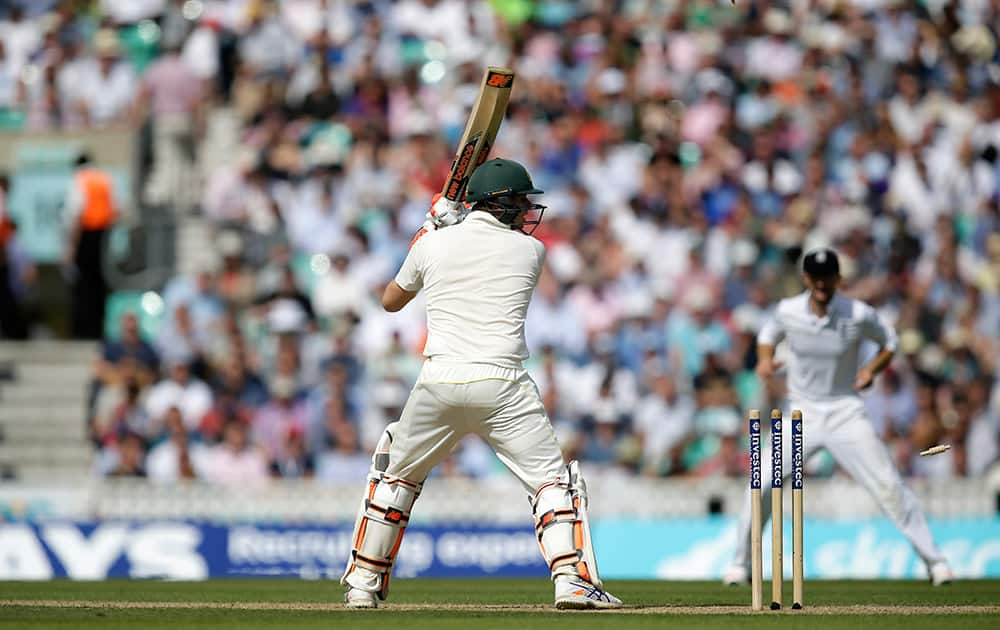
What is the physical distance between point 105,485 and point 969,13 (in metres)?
10.4

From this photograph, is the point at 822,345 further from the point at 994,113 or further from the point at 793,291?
the point at 994,113

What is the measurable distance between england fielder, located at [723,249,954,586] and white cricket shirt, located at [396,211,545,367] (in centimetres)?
290

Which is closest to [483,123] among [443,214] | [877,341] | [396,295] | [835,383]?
[443,214]

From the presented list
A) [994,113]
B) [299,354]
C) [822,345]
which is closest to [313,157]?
[299,354]

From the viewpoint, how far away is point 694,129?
17.6 metres

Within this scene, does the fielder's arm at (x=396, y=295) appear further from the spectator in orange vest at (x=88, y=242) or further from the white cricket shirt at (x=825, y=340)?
the spectator in orange vest at (x=88, y=242)

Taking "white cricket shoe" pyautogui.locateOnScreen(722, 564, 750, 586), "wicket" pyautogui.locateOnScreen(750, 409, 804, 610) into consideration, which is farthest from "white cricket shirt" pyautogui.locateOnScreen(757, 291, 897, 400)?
"wicket" pyautogui.locateOnScreen(750, 409, 804, 610)

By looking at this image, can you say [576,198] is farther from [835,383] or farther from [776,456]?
[776,456]

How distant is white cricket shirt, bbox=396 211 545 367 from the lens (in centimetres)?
779

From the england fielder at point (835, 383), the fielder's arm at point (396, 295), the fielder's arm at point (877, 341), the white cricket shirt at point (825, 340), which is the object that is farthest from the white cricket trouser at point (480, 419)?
the fielder's arm at point (877, 341)

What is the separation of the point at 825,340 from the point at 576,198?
6451 millimetres

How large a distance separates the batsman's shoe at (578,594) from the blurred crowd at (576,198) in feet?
21.4

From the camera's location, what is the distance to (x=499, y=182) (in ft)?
26.0

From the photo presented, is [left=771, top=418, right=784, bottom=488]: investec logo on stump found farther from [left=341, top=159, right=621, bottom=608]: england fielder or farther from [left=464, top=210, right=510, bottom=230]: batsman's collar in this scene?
[left=464, top=210, right=510, bottom=230]: batsman's collar
